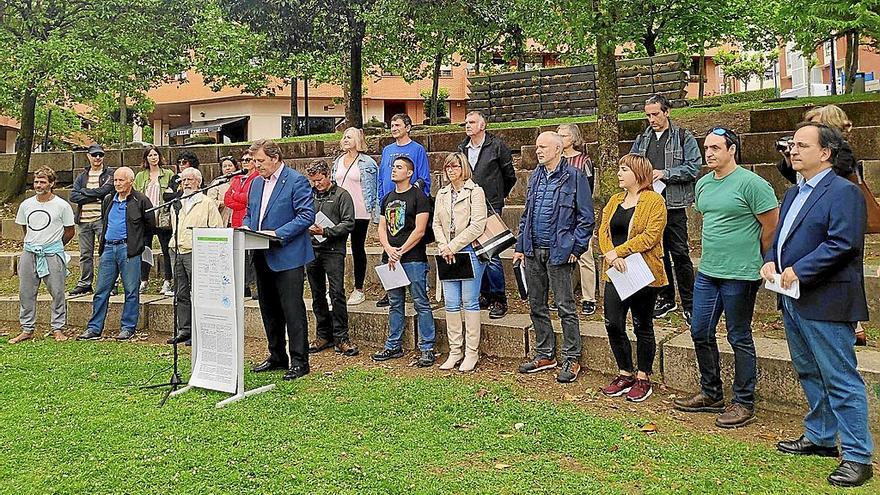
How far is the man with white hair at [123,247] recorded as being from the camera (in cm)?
801

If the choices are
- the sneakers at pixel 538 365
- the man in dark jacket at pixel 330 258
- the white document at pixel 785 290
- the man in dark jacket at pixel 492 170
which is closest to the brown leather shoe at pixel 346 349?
the man in dark jacket at pixel 330 258

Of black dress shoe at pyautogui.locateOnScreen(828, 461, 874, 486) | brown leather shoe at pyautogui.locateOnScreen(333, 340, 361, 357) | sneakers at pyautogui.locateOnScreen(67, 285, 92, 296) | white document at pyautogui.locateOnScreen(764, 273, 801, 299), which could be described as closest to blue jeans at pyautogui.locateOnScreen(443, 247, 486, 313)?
brown leather shoe at pyautogui.locateOnScreen(333, 340, 361, 357)

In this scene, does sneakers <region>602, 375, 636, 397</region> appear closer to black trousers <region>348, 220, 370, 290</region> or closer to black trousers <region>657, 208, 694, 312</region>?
black trousers <region>657, 208, 694, 312</region>

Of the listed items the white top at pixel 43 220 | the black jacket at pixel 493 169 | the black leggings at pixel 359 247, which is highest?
the black jacket at pixel 493 169

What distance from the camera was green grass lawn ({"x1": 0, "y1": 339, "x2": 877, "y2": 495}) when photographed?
4059mm

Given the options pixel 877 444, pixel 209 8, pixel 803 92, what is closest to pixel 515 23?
pixel 209 8

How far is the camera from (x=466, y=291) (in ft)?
20.6

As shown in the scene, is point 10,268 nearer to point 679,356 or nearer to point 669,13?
point 679,356

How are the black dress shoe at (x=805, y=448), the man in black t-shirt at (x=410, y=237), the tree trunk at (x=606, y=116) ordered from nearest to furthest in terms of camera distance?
the black dress shoe at (x=805, y=448) → the man in black t-shirt at (x=410, y=237) → the tree trunk at (x=606, y=116)

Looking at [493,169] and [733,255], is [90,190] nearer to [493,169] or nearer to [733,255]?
[493,169]

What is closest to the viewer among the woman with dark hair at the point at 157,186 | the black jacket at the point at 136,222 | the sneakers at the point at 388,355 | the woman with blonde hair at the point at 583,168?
the woman with blonde hair at the point at 583,168

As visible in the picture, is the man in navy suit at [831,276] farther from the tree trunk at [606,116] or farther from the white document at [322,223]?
the white document at [322,223]

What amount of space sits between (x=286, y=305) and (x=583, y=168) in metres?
2.85

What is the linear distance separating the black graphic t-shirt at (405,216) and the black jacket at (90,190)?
4109 millimetres
